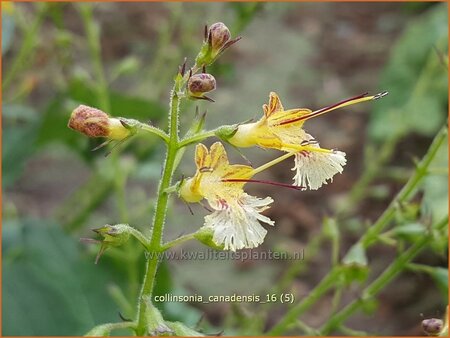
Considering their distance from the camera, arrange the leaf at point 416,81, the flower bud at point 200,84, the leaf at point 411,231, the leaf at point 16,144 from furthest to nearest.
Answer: the leaf at point 416,81
the leaf at point 16,144
the leaf at point 411,231
the flower bud at point 200,84

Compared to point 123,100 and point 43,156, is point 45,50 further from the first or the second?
point 123,100

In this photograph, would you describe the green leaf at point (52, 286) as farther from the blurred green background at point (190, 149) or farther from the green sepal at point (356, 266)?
the green sepal at point (356, 266)

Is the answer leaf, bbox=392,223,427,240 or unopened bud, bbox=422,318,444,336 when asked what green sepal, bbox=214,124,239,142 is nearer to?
unopened bud, bbox=422,318,444,336

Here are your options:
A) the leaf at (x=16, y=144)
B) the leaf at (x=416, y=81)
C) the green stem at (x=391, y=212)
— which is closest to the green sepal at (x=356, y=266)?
the green stem at (x=391, y=212)

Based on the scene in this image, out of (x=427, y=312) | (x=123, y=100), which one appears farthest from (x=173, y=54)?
(x=427, y=312)

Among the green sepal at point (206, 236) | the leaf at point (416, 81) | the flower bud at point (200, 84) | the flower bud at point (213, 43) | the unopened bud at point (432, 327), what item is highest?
the leaf at point (416, 81)

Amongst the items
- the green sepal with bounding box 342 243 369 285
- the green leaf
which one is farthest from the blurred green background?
the green sepal with bounding box 342 243 369 285

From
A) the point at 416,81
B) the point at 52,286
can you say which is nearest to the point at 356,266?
the point at 52,286
